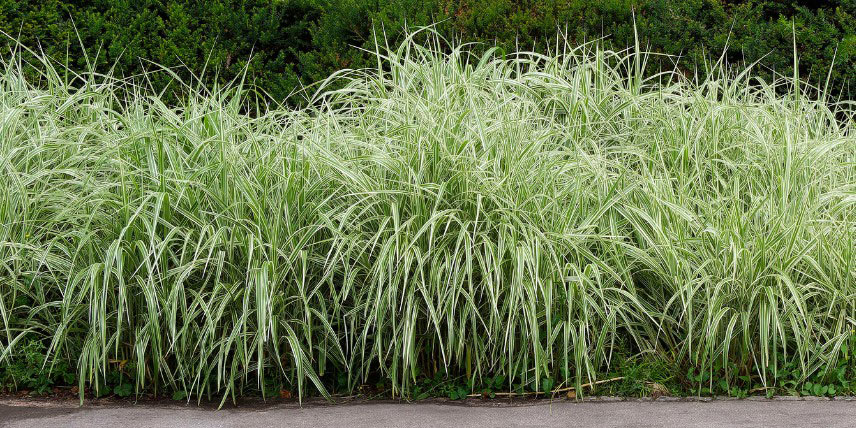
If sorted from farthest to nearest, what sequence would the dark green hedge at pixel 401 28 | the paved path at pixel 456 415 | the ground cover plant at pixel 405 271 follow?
the dark green hedge at pixel 401 28 → the ground cover plant at pixel 405 271 → the paved path at pixel 456 415

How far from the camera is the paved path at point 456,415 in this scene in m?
3.36

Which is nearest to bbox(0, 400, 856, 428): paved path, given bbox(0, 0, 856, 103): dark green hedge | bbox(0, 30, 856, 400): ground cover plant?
bbox(0, 30, 856, 400): ground cover plant

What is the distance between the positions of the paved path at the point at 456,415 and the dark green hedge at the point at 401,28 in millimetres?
3114

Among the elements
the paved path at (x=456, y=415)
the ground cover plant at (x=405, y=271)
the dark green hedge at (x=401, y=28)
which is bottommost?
the paved path at (x=456, y=415)

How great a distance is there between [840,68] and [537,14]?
204 cm

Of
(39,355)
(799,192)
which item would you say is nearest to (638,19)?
(799,192)

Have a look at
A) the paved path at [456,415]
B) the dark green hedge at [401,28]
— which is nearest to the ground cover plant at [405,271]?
the paved path at [456,415]

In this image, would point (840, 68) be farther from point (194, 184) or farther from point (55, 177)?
point (55, 177)

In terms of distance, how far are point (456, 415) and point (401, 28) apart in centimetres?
355

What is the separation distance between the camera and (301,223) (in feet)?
12.9

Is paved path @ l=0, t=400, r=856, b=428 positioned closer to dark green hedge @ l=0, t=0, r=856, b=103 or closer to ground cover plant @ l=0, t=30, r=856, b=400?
ground cover plant @ l=0, t=30, r=856, b=400

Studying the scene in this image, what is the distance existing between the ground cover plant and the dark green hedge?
2274 mm

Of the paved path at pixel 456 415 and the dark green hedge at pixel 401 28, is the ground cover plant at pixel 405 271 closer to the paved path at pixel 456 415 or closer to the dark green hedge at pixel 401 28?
the paved path at pixel 456 415

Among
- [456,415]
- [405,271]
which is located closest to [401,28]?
[405,271]
